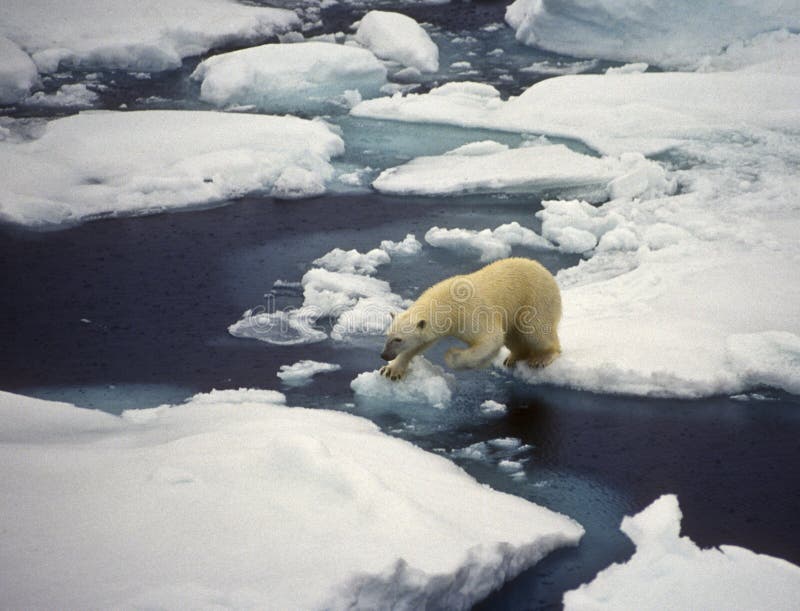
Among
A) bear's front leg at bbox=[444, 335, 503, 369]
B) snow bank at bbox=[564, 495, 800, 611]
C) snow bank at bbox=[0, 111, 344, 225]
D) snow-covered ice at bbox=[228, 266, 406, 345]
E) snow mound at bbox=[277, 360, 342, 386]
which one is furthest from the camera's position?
snow bank at bbox=[0, 111, 344, 225]

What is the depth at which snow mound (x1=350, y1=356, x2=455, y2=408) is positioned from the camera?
5.15 m

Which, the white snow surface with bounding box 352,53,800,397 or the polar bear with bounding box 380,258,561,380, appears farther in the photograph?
the white snow surface with bounding box 352,53,800,397

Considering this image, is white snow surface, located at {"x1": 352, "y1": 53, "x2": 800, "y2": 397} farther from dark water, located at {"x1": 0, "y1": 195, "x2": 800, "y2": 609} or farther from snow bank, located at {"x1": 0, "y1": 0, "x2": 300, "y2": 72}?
snow bank, located at {"x1": 0, "y1": 0, "x2": 300, "y2": 72}

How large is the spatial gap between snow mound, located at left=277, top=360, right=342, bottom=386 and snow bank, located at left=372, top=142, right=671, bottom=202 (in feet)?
10.7

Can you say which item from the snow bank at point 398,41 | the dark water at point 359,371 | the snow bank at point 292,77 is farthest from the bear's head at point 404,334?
the snow bank at point 398,41

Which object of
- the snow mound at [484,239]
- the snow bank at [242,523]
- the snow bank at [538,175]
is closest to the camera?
the snow bank at [242,523]

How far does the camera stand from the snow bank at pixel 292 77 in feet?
35.6

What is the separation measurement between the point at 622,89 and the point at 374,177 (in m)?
3.01

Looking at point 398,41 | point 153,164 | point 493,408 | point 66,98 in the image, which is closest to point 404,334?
point 493,408

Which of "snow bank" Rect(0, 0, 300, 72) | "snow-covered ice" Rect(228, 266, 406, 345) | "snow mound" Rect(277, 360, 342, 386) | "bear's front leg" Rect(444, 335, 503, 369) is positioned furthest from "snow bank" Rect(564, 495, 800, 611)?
"snow bank" Rect(0, 0, 300, 72)

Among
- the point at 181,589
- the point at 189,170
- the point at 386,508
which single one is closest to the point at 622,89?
the point at 189,170

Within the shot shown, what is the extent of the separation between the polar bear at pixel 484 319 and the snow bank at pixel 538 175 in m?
3.03

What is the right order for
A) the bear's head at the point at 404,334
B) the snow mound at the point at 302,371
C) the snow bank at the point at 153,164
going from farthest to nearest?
the snow bank at the point at 153,164 < the snow mound at the point at 302,371 < the bear's head at the point at 404,334

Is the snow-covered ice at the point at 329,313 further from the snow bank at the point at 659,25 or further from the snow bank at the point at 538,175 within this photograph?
the snow bank at the point at 659,25
